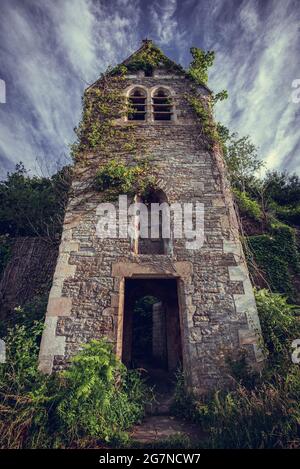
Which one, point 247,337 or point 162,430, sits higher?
point 247,337

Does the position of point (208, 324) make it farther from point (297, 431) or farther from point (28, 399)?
point (28, 399)

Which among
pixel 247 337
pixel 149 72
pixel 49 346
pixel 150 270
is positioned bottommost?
pixel 49 346

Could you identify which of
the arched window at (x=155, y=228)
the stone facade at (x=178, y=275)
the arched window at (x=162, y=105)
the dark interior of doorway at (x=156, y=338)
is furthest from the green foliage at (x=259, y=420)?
the arched window at (x=162, y=105)

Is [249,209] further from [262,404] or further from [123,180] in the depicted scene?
[262,404]

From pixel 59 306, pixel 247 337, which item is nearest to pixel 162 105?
pixel 59 306

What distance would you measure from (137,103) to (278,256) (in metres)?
6.46

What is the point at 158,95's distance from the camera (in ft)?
28.5

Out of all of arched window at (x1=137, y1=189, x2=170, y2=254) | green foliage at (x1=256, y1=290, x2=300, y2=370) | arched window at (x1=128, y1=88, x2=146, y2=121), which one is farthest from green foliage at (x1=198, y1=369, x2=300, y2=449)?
arched window at (x1=128, y1=88, x2=146, y2=121)

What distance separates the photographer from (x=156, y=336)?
984 centimetres

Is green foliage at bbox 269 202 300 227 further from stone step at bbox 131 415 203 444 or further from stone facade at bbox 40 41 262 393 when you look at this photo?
stone step at bbox 131 415 203 444

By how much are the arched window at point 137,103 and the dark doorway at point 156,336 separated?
5192 mm
